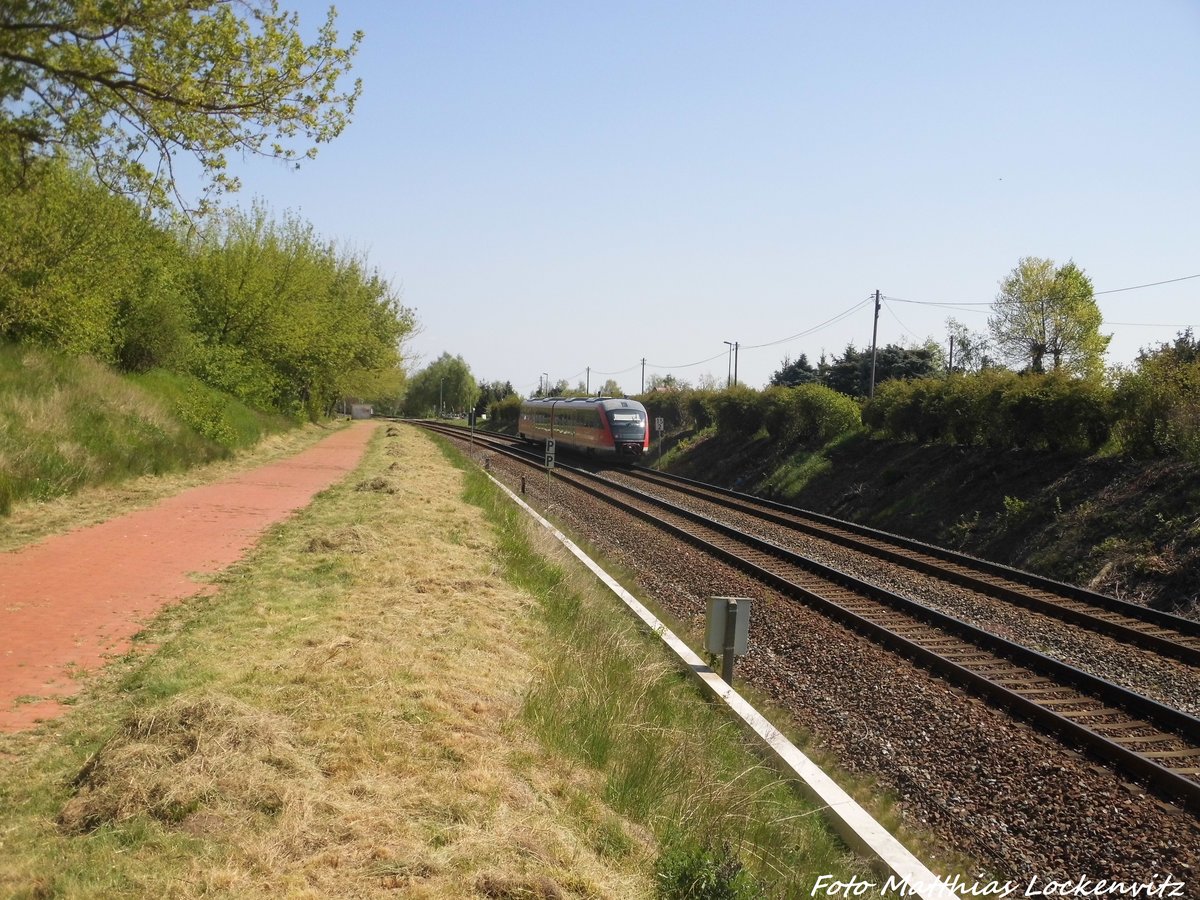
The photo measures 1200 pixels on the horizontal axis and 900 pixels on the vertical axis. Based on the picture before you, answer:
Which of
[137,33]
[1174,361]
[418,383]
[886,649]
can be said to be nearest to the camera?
[137,33]

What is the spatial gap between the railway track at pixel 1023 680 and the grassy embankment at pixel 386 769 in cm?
276

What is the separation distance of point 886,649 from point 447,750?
6425 mm

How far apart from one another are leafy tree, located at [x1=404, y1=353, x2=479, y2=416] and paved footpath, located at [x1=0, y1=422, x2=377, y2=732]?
11129 cm

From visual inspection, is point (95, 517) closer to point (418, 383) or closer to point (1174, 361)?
point (1174, 361)

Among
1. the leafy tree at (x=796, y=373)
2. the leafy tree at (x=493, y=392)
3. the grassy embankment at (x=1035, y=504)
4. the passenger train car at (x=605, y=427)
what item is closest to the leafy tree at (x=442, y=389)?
the leafy tree at (x=493, y=392)

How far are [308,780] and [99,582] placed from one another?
19.1 ft

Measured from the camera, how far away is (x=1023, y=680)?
9.09 m

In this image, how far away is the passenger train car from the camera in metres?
36.8

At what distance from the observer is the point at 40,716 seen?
18.0 ft

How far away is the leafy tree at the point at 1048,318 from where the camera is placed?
2340 inches

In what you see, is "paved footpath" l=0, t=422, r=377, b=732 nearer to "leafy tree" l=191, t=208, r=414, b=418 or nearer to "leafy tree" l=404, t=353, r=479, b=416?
"leafy tree" l=191, t=208, r=414, b=418

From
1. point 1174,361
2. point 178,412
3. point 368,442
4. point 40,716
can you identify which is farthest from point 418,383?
point 40,716

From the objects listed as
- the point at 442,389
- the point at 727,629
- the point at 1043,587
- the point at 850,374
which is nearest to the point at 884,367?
the point at 850,374

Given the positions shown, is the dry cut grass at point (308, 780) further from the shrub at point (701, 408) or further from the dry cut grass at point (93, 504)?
the shrub at point (701, 408)
